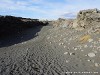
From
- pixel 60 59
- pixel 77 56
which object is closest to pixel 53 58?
→ pixel 60 59

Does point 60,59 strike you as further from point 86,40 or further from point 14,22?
point 14,22

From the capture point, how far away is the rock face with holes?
97.9ft

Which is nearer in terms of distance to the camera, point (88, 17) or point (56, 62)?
point (56, 62)

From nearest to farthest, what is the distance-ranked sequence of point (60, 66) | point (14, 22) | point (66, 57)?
point (60, 66)
point (66, 57)
point (14, 22)

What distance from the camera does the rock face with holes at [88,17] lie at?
97.9 ft

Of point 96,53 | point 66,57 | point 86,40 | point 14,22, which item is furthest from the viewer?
point 14,22

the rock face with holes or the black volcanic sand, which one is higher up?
the rock face with holes

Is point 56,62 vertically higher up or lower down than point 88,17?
lower down

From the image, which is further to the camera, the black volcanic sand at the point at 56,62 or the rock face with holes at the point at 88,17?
the rock face with holes at the point at 88,17

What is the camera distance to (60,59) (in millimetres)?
20031

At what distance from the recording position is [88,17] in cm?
3075

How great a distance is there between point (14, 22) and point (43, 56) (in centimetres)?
2901

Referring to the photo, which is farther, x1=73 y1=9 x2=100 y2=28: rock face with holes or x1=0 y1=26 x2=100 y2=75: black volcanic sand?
x1=73 y1=9 x2=100 y2=28: rock face with holes

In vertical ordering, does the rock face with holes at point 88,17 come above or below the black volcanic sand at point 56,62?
above
